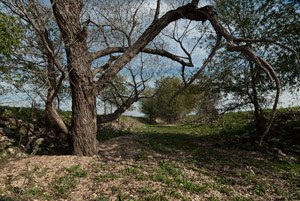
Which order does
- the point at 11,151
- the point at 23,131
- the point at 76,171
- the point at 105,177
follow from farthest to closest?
the point at 23,131
the point at 11,151
the point at 76,171
the point at 105,177

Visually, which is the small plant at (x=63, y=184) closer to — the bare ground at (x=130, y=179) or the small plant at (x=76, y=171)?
the bare ground at (x=130, y=179)

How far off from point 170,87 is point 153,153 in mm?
13483

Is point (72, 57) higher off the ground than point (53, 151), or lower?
higher

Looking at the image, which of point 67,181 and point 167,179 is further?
point 167,179

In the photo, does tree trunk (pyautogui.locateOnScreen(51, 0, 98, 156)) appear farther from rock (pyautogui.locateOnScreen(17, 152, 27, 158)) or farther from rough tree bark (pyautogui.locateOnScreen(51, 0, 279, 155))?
rock (pyautogui.locateOnScreen(17, 152, 27, 158))

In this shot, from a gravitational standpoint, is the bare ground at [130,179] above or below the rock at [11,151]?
below

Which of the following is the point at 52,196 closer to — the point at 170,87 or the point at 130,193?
the point at 130,193

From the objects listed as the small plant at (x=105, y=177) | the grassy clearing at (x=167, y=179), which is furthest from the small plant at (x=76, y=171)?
the small plant at (x=105, y=177)

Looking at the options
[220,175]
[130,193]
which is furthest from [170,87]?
[130,193]

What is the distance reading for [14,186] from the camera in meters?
5.45

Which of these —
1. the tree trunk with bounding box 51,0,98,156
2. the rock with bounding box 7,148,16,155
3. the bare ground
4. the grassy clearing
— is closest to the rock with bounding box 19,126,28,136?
the rock with bounding box 7,148,16,155

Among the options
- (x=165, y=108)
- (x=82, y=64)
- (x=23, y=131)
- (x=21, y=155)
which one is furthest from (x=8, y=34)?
(x=165, y=108)

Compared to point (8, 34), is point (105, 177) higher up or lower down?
lower down

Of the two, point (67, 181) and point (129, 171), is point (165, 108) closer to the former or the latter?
point (129, 171)
